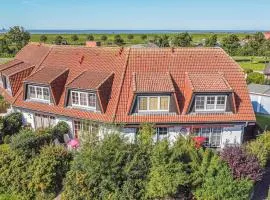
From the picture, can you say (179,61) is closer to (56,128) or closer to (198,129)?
(198,129)

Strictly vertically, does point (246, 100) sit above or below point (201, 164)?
above

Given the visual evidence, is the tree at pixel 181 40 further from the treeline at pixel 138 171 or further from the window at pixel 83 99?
the treeline at pixel 138 171

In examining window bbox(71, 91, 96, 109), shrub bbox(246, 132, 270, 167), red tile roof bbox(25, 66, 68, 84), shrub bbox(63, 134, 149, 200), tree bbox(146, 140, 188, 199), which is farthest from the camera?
red tile roof bbox(25, 66, 68, 84)

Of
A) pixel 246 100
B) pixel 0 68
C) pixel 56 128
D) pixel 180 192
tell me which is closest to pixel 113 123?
pixel 56 128

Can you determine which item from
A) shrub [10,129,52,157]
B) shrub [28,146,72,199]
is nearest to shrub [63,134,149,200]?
shrub [28,146,72,199]

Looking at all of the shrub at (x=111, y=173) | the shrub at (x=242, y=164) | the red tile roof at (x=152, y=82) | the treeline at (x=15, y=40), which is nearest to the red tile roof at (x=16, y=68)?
the red tile roof at (x=152, y=82)

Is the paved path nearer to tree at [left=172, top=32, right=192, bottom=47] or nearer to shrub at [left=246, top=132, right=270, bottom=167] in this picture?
shrub at [left=246, top=132, right=270, bottom=167]
